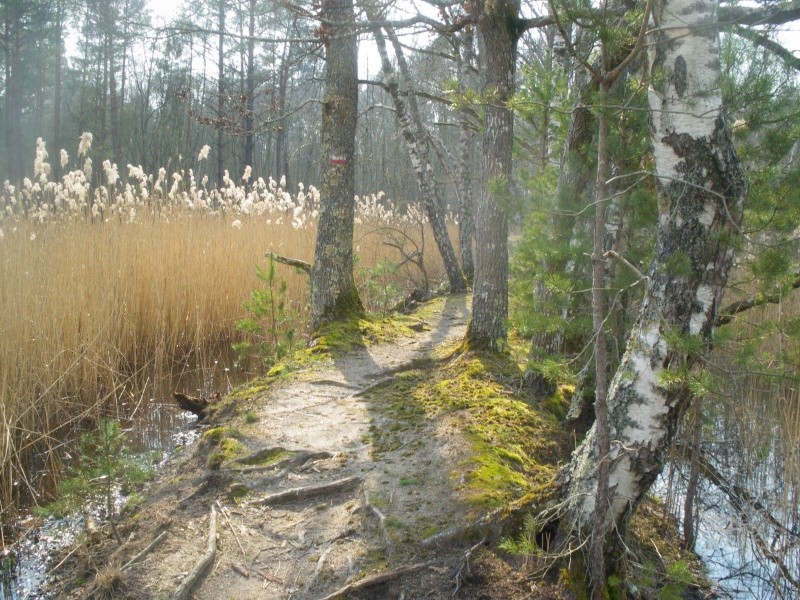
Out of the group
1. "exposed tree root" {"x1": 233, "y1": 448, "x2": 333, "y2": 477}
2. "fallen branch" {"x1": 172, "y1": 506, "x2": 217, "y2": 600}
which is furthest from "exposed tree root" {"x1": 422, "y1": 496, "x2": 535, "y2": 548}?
"exposed tree root" {"x1": 233, "y1": 448, "x2": 333, "y2": 477}

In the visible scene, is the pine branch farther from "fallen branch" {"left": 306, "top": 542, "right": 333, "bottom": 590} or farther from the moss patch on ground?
"fallen branch" {"left": 306, "top": 542, "right": 333, "bottom": 590}

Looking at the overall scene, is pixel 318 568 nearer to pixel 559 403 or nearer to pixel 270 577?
pixel 270 577

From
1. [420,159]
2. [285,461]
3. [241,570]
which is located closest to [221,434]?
[285,461]

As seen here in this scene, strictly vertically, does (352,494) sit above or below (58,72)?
below

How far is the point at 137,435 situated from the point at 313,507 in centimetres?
218

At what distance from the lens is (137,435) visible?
173 inches

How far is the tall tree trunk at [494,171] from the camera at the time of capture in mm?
3703

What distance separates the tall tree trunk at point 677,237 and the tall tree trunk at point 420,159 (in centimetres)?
531

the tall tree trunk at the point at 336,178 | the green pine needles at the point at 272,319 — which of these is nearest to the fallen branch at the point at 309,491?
the green pine needles at the point at 272,319

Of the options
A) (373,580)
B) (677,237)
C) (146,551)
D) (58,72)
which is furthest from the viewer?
(58,72)

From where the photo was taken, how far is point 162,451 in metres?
4.12

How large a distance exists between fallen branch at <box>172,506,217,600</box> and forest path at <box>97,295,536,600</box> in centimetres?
1

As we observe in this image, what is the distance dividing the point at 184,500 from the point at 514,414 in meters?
1.75

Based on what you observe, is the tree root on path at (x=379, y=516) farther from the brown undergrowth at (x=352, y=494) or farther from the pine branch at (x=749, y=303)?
the pine branch at (x=749, y=303)
